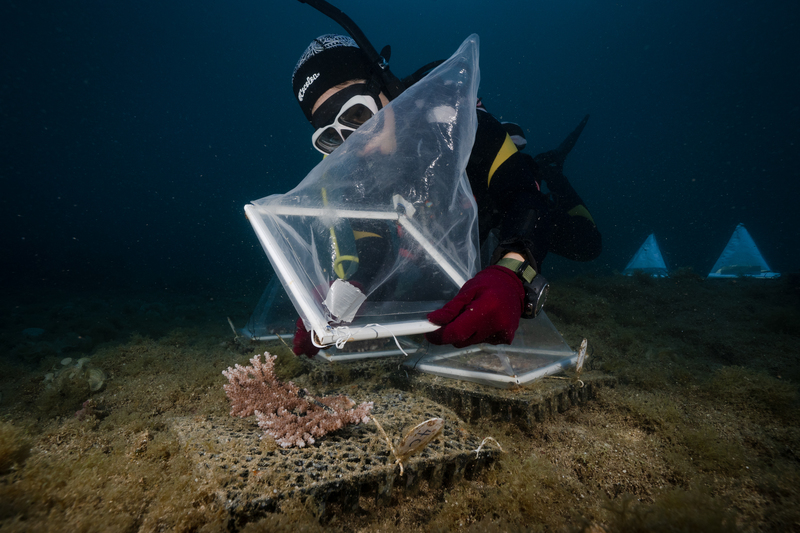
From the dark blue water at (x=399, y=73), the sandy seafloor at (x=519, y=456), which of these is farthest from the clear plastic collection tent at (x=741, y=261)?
the dark blue water at (x=399, y=73)

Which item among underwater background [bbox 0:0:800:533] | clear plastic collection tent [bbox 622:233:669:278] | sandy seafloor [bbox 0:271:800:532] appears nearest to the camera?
sandy seafloor [bbox 0:271:800:532]

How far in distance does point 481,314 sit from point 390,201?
95 cm

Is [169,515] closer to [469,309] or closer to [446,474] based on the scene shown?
[446,474]

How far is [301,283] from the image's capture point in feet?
5.64

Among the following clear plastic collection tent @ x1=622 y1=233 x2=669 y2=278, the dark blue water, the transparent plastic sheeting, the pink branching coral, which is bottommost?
the pink branching coral

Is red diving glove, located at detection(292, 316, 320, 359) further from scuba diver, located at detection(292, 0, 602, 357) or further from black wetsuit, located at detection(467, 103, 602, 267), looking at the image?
black wetsuit, located at detection(467, 103, 602, 267)

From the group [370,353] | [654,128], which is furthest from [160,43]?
[654,128]

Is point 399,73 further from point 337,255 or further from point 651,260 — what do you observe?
point 337,255

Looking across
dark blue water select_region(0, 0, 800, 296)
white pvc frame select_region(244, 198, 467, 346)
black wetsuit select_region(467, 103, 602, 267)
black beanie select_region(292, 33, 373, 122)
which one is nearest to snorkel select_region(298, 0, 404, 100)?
black beanie select_region(292, 33, 373, 122)

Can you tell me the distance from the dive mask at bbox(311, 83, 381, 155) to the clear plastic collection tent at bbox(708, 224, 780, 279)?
12.4 metres

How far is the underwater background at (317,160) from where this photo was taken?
56.5 inches

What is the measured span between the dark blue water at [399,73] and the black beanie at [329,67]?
56.0 meters

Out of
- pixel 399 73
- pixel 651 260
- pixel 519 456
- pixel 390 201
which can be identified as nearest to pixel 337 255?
pixel 390 201

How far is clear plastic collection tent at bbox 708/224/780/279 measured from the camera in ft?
31.5
